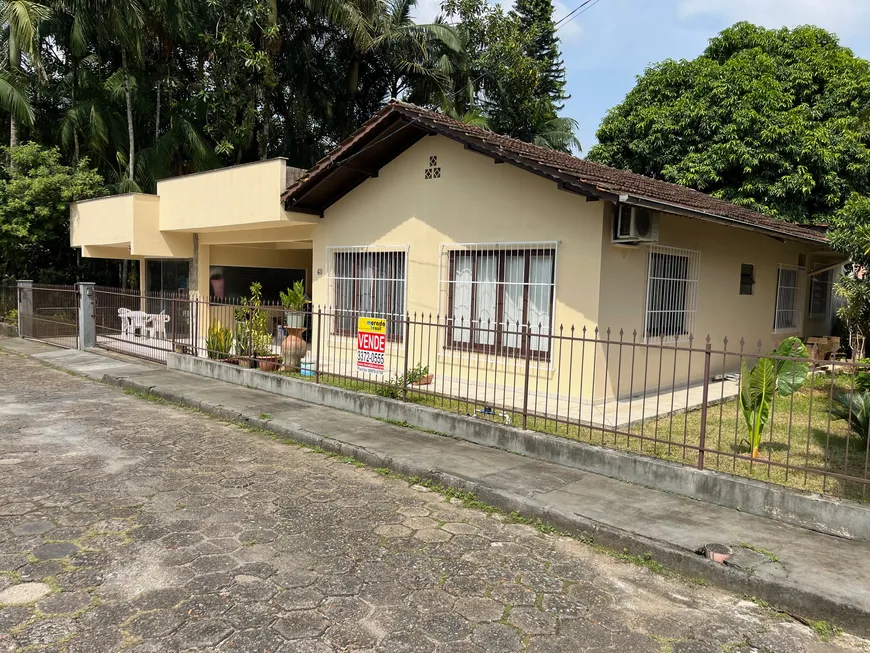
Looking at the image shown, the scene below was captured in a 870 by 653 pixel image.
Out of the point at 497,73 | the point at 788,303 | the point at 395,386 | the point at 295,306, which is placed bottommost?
the point at 395,386

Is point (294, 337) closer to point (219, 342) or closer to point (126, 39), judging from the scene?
point (219, 342)

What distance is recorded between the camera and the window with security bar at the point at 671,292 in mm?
8844

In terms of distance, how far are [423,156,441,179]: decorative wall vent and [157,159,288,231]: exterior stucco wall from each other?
284 cm

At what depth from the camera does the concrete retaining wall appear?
444 cm

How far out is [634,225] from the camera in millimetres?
7691

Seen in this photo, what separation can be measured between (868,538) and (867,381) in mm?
3047

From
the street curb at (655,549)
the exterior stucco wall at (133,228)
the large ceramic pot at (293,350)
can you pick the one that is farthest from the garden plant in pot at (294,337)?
the exterior stucco wall at (133,228)

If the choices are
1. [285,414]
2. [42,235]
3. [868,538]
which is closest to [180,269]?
[42,235]

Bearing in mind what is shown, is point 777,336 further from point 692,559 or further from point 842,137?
point 692,559

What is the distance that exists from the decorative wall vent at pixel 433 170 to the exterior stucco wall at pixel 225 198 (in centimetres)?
284

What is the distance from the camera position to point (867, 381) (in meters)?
6.67

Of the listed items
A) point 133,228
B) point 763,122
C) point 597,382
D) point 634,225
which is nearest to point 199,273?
point 133,228

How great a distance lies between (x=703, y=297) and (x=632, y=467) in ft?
18.2

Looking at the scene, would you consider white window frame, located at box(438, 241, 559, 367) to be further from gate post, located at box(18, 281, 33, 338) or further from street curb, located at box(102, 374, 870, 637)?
gate post, located at box(18, 281, 33, 338)
